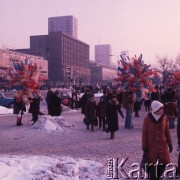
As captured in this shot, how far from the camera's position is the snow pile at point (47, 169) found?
21.7 ft

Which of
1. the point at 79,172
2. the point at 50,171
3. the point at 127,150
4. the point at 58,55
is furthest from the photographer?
the point at 58,55

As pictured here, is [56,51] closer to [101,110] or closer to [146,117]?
[101,110]

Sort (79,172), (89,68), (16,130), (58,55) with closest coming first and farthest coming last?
(79,172), (16,130), (58,55), (89,68)

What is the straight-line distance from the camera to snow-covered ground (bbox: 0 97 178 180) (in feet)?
23.0

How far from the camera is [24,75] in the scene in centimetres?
1606

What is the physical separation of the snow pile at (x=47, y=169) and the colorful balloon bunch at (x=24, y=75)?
8.24 m

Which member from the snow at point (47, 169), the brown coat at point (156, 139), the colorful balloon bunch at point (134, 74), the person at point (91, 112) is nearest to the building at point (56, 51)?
the colorful balloon bunch at point (134, 74)

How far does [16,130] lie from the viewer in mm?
15102

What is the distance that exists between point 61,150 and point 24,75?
650 centimetres

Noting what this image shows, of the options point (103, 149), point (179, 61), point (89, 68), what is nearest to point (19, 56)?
point (179, 61)

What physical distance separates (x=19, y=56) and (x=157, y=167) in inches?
4274

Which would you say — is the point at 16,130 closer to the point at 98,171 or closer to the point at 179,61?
the point at 98,171

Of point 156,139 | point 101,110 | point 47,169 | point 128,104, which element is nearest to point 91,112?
point 101,110

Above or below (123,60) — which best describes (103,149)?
below
